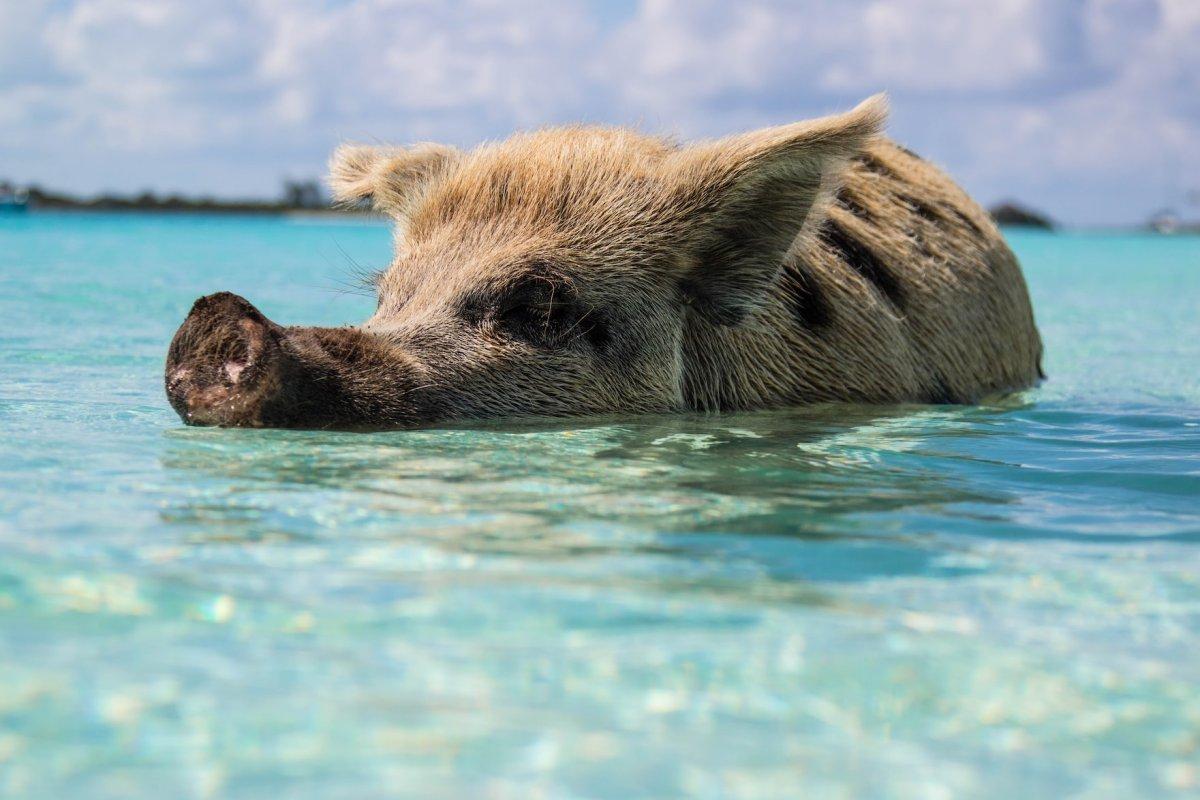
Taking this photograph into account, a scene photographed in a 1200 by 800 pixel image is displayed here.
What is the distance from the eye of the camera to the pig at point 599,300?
217 inches

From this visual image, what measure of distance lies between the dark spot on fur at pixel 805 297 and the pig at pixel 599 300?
11mm

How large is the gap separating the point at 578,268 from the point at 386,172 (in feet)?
5.62

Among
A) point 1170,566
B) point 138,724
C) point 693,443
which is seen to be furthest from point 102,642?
point 693,443

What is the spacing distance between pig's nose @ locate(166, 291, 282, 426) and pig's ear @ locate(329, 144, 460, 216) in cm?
216

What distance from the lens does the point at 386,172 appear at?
7598mm

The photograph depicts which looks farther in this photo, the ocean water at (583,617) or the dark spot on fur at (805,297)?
the dark spot on fur at (805,297)

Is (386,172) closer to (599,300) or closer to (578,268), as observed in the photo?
(578,268)

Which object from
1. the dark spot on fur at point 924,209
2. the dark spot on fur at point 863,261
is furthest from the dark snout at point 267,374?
the dark spot on fur at point 924,209

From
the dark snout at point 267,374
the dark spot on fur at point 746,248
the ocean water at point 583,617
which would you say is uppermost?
the dark spot on fur at point 746,248

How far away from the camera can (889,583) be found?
3.52 metres

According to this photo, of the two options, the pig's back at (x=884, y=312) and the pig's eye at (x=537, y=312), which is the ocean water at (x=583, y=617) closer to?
the pig's eye at (x=537, y=312)

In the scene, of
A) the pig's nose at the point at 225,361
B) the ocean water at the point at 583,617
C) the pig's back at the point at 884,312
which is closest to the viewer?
the ocean water at the point at 583,617

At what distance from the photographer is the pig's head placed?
6.06m

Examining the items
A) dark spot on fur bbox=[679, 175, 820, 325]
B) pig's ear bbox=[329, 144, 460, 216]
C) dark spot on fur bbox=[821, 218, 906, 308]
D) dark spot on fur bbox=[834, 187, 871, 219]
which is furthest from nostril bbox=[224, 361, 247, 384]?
dark spot on fur bbox=[834, 187, 871, 219]
